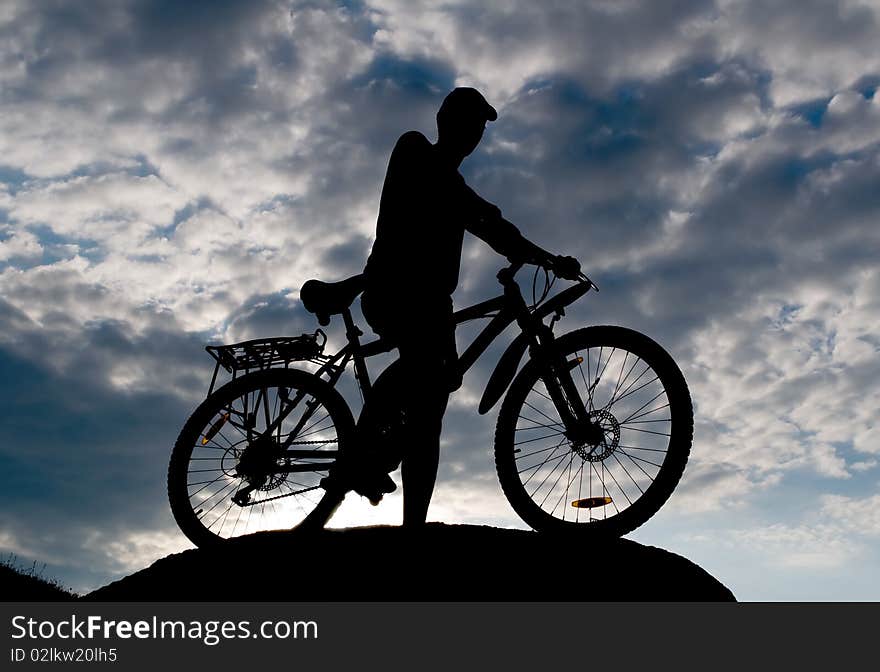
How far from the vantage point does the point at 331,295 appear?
5.86m

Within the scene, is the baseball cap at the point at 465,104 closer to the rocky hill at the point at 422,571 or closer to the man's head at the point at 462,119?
the man's head at the point at 462,119

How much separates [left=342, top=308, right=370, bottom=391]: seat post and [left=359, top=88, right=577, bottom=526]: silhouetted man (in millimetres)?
531

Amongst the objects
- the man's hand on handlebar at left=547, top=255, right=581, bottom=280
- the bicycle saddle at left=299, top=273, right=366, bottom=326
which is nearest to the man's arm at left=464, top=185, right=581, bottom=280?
the man's hand on handlebar at left=547, top=255, right=581, bottom=280

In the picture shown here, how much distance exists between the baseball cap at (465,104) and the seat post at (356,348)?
1658 millimetres

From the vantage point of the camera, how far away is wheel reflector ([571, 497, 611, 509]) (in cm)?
532

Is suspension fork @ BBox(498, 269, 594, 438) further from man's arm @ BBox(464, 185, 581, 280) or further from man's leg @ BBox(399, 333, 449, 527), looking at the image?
man's leg @ BBox(399, 333, 449, 527)

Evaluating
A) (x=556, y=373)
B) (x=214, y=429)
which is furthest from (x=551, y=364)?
(x=214, y=429)

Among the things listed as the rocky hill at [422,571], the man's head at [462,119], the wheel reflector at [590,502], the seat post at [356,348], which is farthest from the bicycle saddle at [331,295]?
the wheel reflector at [590,502]

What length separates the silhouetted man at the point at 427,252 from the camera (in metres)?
5.31

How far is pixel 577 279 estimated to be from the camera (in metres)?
5.55

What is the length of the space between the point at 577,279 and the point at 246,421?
109 inches

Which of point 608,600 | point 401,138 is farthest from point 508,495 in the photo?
point 401,138

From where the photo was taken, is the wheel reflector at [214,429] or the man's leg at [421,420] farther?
the wheel reflector at [214,429]
